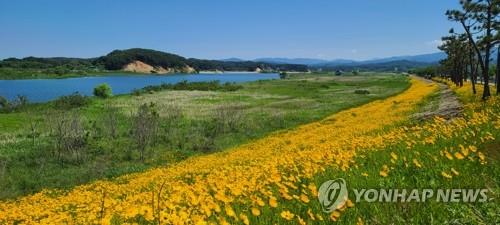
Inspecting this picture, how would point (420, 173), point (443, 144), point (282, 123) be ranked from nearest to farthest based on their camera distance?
point (420, 173)
point (443, 144)
point (282, 123)

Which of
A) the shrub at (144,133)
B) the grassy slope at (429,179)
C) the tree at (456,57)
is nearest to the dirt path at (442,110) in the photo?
the grassy slope at (429,179)

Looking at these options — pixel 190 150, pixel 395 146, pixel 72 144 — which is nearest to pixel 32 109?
pixel 72 144

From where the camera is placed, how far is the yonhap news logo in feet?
16.1

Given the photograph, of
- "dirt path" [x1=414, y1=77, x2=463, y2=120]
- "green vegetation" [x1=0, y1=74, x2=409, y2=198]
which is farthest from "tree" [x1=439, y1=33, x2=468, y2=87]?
"dirt path" [x1=414, y1=77, x2=463, y2=120]

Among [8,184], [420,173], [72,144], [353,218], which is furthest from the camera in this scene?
[72,144]

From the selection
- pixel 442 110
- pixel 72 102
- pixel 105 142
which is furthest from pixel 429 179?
pixel 72 102

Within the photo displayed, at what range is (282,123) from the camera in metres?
48.1

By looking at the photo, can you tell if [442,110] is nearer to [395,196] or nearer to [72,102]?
[395,196]

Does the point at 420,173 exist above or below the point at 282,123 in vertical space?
above

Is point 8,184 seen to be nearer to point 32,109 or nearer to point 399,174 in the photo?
point 399,174

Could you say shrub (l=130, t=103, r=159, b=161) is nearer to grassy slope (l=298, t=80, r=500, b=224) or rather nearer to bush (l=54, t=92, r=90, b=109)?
grassy slope (l=298, t=80, r=500, b=224)

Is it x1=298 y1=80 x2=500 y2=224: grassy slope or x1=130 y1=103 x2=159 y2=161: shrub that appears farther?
x1=130 y1=103 x2=159 y2=161: shrub

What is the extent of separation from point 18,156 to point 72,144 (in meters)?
3.79

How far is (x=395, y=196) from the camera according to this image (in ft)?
16.7
